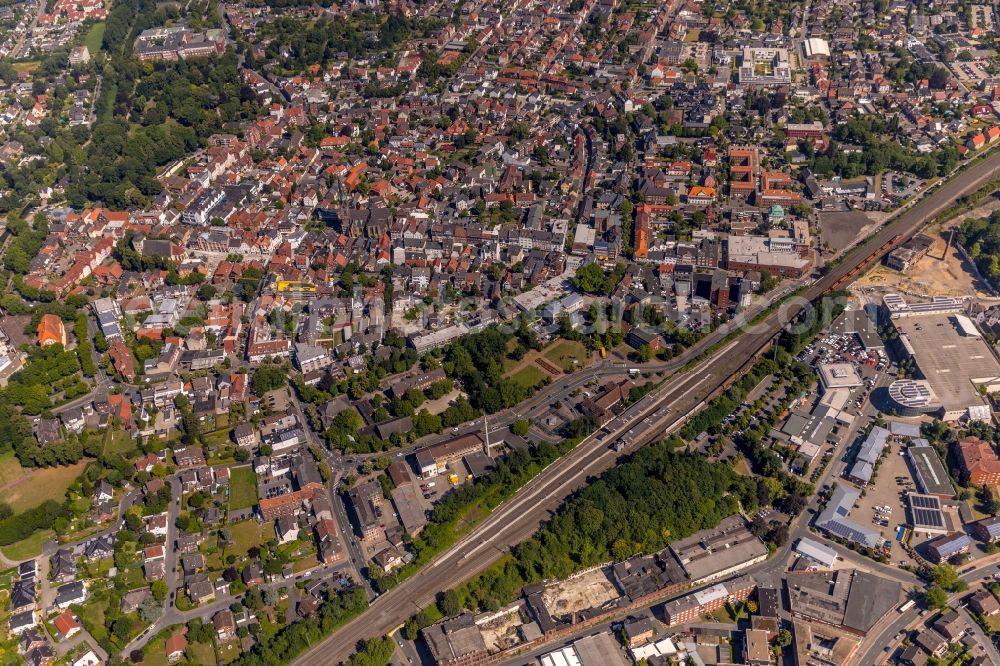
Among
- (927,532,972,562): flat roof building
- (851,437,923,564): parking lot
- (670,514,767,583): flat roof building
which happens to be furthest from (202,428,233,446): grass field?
(927,532,972,562): flat roof building

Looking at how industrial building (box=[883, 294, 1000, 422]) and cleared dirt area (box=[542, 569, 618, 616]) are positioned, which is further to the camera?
industrial building (box=[883, 294, 1000, 422])

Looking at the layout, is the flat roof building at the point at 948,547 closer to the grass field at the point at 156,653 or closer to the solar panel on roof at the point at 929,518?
the solar panel on roof at the point at 929,518

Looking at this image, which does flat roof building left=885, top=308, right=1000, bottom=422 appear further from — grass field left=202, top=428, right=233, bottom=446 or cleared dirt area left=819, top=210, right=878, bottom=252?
grass field left=202, top=428, right=233, bottom=446

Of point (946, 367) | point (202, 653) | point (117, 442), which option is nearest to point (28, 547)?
point (117, 442)

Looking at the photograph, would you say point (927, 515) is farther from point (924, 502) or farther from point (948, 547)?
point (948, 547)

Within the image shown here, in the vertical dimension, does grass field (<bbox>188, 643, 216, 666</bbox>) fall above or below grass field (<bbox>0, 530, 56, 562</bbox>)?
below

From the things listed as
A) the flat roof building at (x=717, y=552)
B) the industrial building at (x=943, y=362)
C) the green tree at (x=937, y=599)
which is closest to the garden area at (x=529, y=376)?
the flat roof building at (x=717, y=552)

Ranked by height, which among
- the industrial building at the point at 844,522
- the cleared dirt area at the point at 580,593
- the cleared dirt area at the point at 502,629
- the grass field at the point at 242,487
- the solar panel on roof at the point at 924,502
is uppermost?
the solar panel on roof at the point at 924,502
